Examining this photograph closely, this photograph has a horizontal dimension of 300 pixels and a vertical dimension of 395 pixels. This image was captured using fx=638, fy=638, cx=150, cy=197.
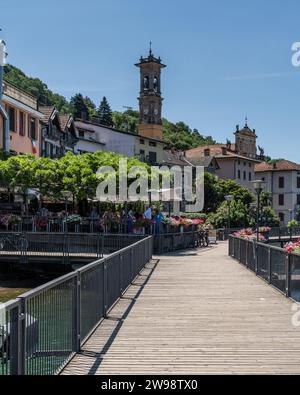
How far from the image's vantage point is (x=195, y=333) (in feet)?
33.1

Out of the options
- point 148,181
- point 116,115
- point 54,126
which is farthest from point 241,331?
point 116,115

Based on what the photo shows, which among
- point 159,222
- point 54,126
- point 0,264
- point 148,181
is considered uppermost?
point 54,126

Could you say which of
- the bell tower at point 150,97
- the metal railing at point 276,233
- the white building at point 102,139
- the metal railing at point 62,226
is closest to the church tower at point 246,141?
the bell tower at point 150,97

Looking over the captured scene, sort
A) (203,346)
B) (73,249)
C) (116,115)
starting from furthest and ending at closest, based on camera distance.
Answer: (116,115) → (73,249) → (203,346)

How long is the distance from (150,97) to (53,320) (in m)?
97.2

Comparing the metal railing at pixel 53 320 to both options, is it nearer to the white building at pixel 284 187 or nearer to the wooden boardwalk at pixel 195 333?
the wooden boardwalk at pixel 195 333

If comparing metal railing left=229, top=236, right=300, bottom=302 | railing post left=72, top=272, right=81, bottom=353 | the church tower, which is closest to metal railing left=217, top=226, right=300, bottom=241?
metal railing left=229, top=236, right=300, bottom=302

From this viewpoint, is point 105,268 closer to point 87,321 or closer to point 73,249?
point 87,321

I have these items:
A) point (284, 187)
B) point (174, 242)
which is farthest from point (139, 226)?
point (284, 187)

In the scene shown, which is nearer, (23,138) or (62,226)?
(62,226)

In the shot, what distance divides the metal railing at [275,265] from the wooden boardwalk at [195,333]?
260mm

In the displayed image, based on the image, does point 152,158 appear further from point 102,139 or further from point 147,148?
point 102,139

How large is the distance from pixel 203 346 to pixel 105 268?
317 cm

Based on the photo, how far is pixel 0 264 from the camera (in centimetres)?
2973
